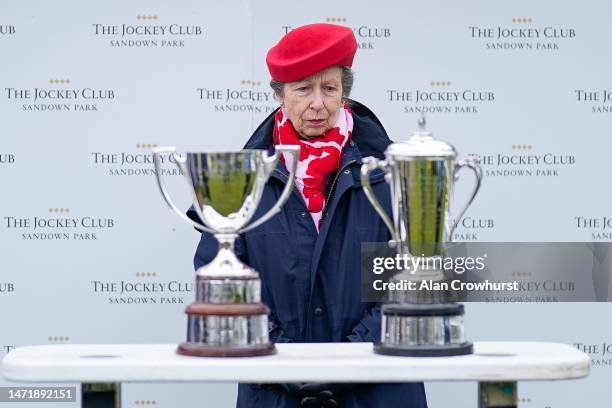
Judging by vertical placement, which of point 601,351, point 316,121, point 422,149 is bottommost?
point 601,351

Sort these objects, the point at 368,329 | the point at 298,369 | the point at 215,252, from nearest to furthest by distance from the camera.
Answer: the point at 298,369
the point at 368,329
the point at 215,252

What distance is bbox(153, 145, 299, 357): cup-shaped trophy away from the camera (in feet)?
7.01

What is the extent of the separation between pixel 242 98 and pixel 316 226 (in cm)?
87

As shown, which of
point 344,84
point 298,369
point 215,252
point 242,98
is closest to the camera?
point 298,369

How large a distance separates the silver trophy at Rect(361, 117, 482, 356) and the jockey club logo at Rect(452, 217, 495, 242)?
1.55 m

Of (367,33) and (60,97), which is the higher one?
(367,33)

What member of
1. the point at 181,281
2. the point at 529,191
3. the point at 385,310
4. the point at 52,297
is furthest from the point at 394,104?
the point at 385,310

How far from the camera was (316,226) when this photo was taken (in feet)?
9.59

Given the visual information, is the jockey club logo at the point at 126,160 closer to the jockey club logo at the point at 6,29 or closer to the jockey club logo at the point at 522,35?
the jockey club logo at the point at 6,29

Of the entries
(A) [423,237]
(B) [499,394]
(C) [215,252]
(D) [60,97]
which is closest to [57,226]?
(D) [60,97]

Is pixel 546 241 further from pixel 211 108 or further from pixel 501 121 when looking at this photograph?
pixel 211 108

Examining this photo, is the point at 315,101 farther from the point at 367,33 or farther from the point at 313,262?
the point at 367,33

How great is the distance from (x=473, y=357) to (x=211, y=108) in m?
1.77

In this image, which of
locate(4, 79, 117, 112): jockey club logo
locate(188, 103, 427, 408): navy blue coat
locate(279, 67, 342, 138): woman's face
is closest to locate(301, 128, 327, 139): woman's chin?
locate(279, 67, 342, 138): woman's face
